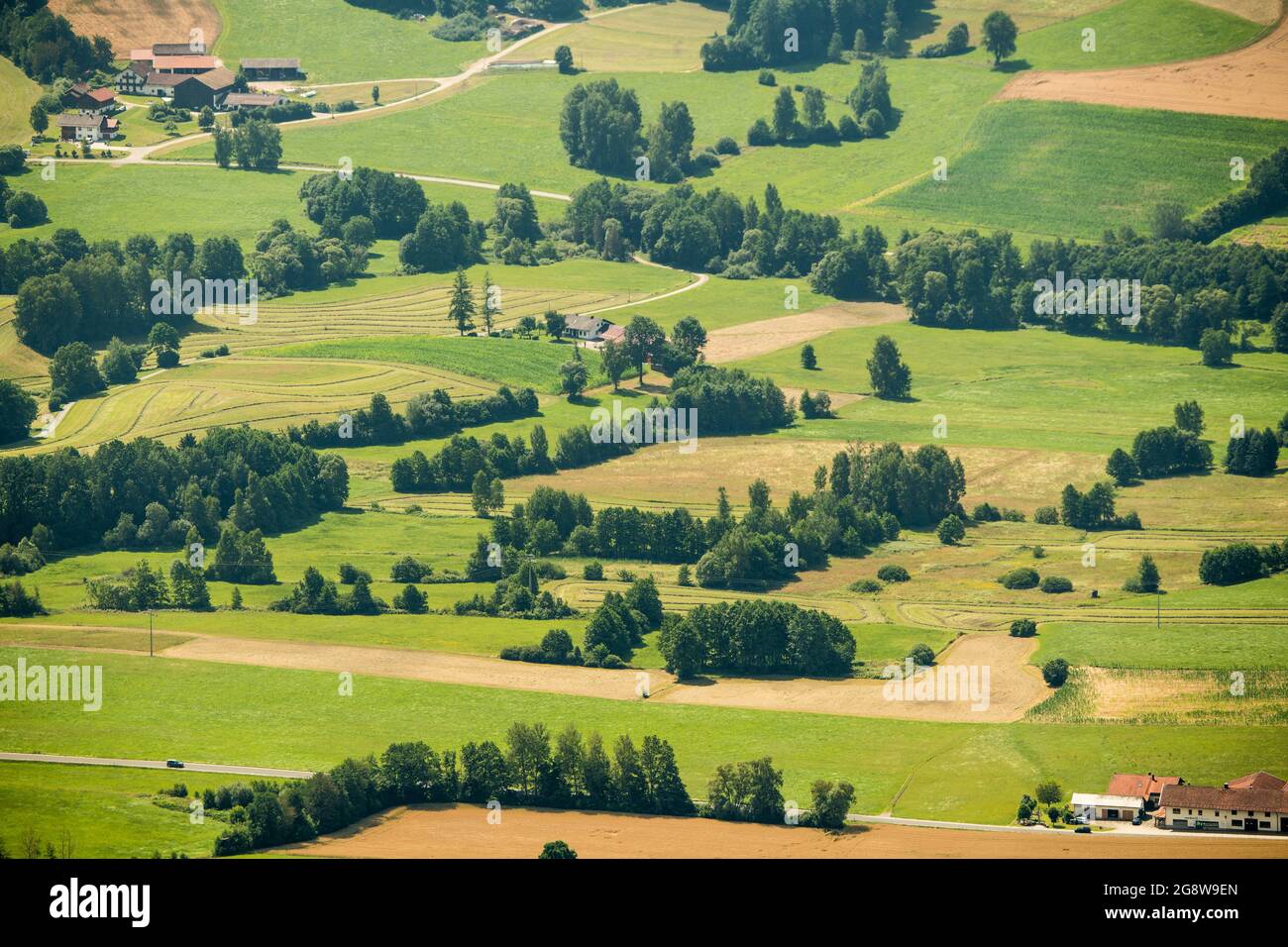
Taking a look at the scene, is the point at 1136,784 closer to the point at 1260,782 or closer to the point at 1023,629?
the point at 1260,782

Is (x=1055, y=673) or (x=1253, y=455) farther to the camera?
(x=1253, y=455)

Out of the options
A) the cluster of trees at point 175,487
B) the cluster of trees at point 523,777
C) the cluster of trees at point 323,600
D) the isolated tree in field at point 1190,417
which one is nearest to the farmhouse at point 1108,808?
the cluster of trees at point 523,777

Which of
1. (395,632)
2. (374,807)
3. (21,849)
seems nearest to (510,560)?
(395,632)

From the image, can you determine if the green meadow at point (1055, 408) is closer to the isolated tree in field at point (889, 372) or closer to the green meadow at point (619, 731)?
the isolated tree in field at point (889, 372)

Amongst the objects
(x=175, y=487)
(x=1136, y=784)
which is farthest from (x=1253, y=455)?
(x=175, y=487)

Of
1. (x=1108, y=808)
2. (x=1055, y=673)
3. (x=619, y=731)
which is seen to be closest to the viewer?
(x=1108, y=808)
